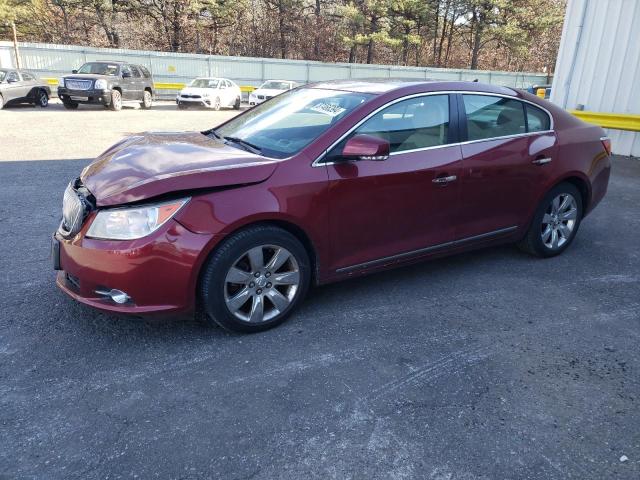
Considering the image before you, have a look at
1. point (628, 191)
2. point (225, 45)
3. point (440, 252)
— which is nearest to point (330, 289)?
point (440, 252)

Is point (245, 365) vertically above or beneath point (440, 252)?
beneath

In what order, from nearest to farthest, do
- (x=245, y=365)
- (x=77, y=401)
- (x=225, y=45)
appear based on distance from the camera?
(x=77, y=401) → (x=245, y=365) → (x=225, y=45)

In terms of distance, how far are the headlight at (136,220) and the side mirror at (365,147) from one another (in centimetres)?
114

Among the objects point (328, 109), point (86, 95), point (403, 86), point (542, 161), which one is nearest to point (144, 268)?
point (328, 109)

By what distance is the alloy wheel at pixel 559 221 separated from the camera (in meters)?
5.01

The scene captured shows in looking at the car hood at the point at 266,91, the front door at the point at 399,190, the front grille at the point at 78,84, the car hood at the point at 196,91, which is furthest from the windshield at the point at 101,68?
the front door at the point at 399,190

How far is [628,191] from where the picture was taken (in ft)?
26.6

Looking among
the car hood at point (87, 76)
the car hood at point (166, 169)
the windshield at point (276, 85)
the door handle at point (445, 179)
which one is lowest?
the windshield at point (276, 85)

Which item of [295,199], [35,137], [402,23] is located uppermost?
[402,23]

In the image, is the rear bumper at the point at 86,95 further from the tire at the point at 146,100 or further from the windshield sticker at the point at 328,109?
the windshield sticker at the point at 328,109

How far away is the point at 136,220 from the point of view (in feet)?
10.1

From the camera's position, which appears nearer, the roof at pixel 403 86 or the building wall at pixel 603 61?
the roof at pixel 403 86

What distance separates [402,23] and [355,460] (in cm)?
4069

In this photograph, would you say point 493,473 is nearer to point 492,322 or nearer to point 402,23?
point 492,322
